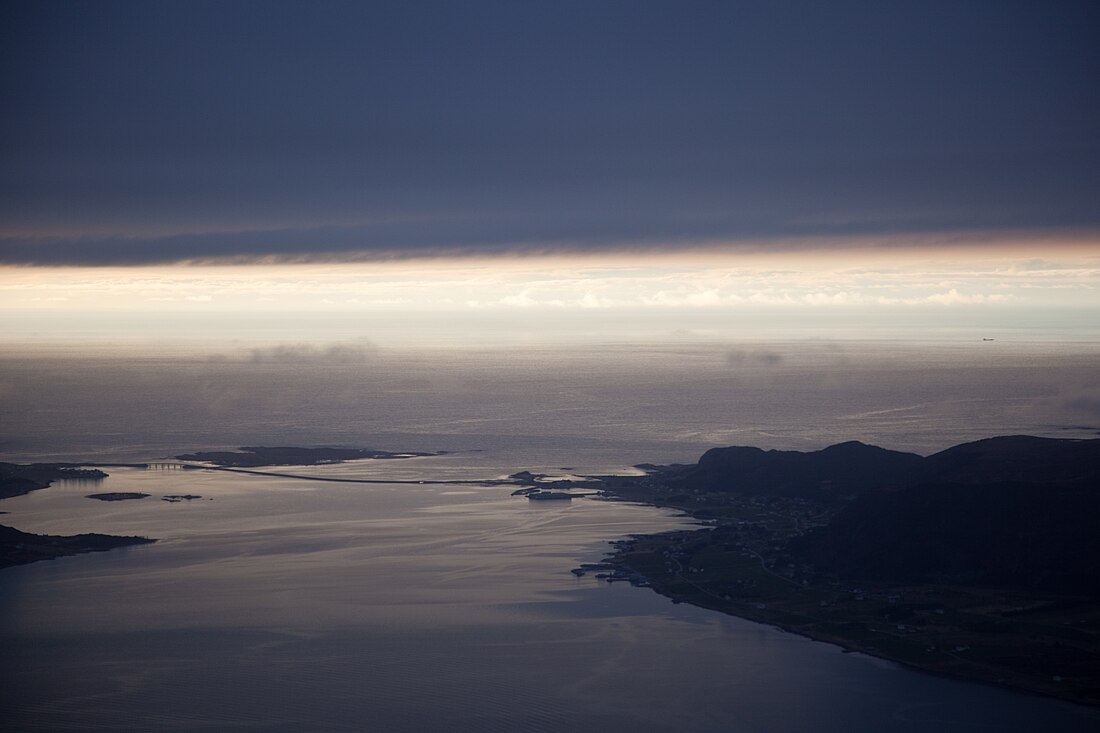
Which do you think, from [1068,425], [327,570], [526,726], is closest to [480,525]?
[327,570]

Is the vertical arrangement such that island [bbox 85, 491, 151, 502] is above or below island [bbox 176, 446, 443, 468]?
below

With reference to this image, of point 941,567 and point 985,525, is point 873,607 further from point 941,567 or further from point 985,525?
point 985,525

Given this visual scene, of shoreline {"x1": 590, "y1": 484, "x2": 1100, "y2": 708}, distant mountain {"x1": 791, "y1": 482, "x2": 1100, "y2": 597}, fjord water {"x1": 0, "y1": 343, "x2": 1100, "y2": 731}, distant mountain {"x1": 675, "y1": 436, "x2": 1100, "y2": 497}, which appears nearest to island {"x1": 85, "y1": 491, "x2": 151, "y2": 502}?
fjord water {"x1": 0, "y1": 343, "x2": 1100, "y2": 731}

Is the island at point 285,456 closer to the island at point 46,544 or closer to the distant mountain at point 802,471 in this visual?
the distant mountain at point 802,471

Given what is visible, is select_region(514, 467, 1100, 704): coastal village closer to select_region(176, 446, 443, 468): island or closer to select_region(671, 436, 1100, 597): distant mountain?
select_region(671, 436, 1100, 597): distant mountain

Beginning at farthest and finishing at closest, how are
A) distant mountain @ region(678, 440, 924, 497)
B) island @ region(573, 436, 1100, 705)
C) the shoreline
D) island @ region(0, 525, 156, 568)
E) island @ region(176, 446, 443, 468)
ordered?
1. island @ region(176, 446, 443, 468)
2. distant mountain @ region(678, 440, 924, 497)
3. island @ region(0, 525, 156, 568)
4. island @ region(573, 436, 1100, 705)
5. the shoreline

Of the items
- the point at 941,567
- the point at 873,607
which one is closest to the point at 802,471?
the point at 941,567

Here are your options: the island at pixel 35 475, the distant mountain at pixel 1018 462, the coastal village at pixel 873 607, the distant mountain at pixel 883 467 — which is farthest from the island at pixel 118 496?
the distant mountain at pixel 1018 462

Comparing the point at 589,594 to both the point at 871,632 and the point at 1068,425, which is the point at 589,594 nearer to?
the point at 871,632
